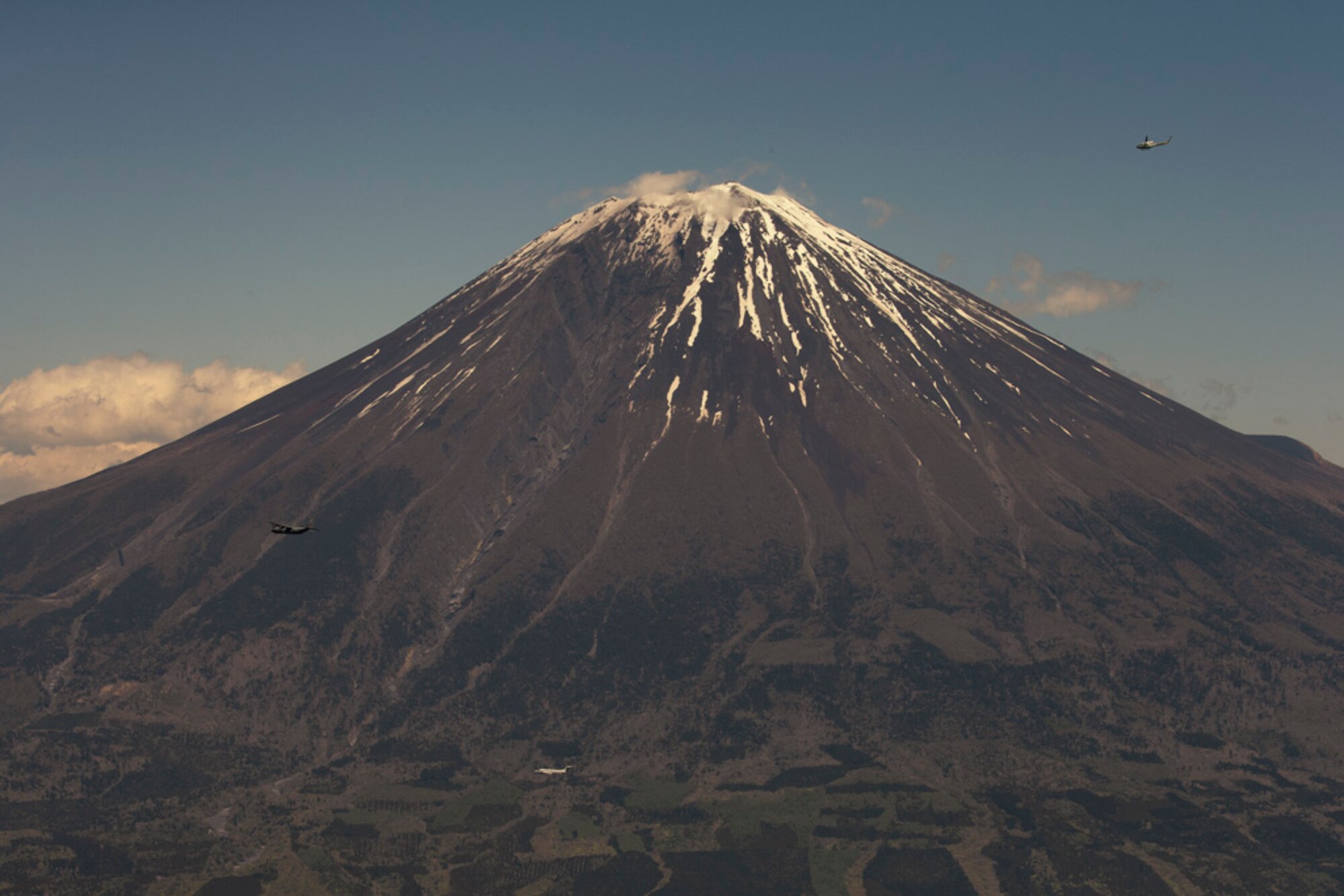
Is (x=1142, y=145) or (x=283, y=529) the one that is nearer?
(x=283, y=529)

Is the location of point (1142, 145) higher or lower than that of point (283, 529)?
higher
